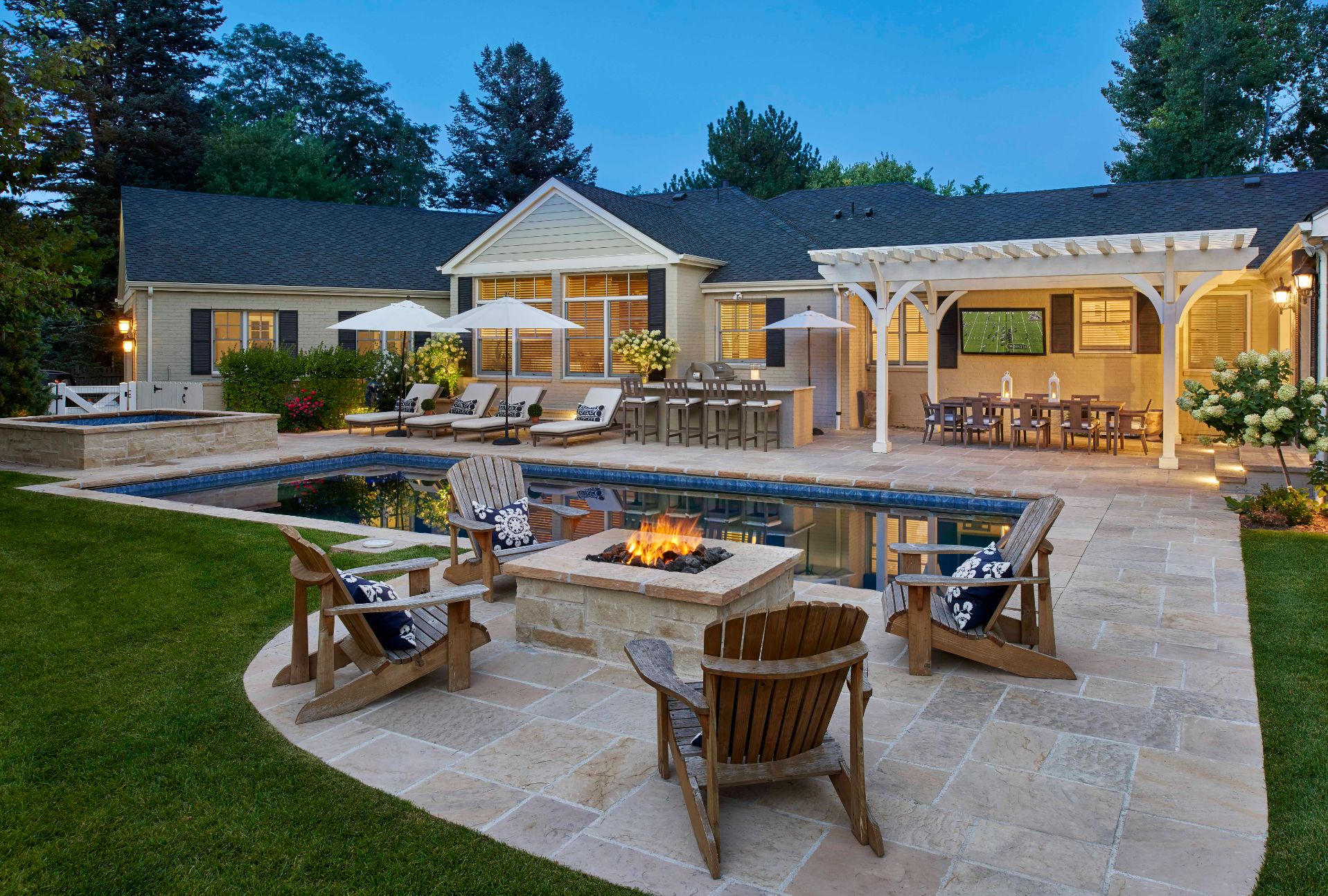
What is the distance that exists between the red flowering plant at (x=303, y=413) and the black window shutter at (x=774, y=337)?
25.3 feet

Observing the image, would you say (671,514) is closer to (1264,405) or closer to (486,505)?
(486,505)

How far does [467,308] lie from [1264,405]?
14022 mm

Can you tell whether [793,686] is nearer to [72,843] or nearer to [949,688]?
[949,688]

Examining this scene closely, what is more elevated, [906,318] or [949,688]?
[906,318]

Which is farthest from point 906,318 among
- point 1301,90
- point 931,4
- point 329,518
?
point 931,4

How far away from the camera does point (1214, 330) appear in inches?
573

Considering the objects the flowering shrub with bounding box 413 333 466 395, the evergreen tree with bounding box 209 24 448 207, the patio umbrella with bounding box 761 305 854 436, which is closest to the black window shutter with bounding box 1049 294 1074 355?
the patio umbrella with bounding box 761 305 854 436

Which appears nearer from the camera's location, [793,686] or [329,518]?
[793,686]

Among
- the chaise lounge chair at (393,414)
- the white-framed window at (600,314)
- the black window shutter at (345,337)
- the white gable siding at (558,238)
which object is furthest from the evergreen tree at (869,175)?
the chaise lounge chair at (393,414)

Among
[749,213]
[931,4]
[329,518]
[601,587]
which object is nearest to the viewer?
[601,587]

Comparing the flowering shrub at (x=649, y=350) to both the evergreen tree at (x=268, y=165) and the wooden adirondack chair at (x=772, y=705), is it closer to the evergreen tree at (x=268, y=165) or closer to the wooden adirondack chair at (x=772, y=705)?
the wooden adirondack chair at (x=772, y=705)

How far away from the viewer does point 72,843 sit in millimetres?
3117

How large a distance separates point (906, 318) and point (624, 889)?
15.3 m

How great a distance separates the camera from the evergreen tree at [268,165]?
2788 cm
